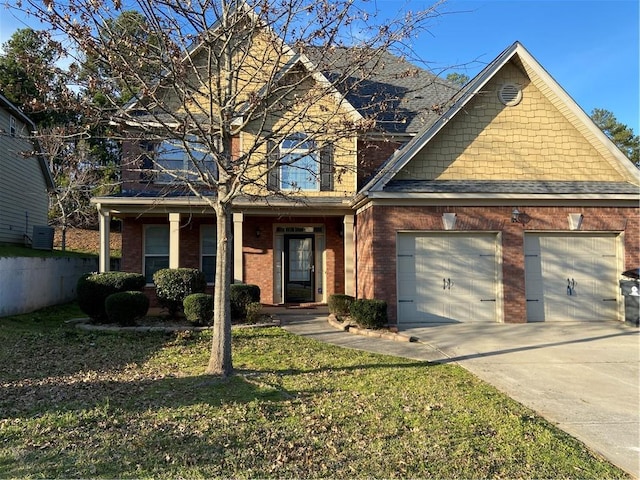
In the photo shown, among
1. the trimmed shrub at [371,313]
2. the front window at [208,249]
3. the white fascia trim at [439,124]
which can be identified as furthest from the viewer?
the front window at [208,249]

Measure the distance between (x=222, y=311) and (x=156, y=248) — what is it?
898cm

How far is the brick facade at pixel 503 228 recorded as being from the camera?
11.4 m

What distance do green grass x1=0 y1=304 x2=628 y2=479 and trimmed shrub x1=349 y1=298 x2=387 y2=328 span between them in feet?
8.76

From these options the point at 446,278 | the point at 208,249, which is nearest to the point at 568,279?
the point at 446,278

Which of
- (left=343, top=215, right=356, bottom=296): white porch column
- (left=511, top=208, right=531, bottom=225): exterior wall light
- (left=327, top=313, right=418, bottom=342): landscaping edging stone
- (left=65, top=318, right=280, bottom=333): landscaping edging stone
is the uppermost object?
(left=511, top=208, right=531, bottom=225): exterior wall light

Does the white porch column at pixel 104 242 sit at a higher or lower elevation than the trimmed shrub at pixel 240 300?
higher

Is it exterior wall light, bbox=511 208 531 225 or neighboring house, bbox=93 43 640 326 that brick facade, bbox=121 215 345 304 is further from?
exterior wall light, bbox=511 208 531 225

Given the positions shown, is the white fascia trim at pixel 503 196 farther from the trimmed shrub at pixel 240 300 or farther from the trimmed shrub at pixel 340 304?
the trimmed shrub at pixel 240 300

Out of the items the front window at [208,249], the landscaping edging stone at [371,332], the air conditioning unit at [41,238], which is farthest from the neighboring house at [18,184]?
the landscaping edging stone at [371,332]

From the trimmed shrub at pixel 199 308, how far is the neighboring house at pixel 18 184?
10142mm

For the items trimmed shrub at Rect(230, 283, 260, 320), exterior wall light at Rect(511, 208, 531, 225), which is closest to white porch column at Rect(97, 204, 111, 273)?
trimmed shrub at Rect(230, 283, 260, 320)

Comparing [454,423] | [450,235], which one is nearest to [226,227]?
[454,423]

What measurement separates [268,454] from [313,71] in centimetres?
513

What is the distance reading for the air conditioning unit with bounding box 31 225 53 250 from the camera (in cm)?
1917
